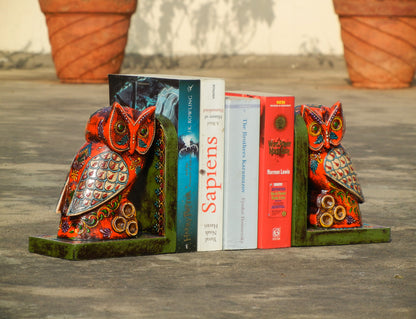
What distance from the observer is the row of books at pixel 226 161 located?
3115 millimetres

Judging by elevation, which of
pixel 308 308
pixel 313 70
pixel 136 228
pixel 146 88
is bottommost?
pixel 308 308

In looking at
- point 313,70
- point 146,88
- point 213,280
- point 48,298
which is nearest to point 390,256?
point 213,280

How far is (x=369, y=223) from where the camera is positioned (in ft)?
12.0

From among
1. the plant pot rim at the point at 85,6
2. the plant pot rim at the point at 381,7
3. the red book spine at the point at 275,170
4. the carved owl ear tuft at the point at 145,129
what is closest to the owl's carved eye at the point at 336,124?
the red book spine at the point at 275,170

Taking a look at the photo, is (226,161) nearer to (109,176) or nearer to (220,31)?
(109,176)

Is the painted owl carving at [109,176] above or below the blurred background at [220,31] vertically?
below

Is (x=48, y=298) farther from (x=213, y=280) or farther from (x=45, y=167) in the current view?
(x=45, y=167)

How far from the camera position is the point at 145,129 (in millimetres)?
3066

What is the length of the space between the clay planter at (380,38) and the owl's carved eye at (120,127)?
5.87m

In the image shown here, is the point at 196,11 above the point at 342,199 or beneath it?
above

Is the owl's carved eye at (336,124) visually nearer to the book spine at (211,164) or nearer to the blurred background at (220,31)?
the book spine at (211,164)

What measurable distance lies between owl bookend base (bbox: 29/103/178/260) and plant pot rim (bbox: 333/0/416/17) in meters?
5.76

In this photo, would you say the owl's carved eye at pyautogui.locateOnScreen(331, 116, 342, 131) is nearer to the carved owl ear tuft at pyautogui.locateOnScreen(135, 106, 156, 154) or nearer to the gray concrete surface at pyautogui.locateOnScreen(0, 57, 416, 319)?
the gray concrete surface at pyautogui.locateOnScreen(0, 57, 416, 319)

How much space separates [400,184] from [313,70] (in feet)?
21.7
